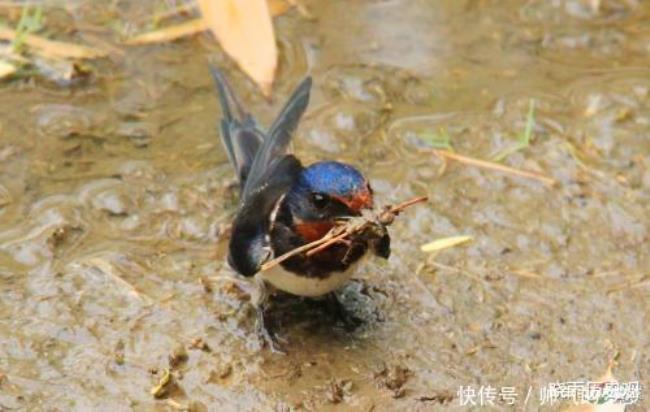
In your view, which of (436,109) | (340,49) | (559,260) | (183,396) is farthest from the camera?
(340,49)

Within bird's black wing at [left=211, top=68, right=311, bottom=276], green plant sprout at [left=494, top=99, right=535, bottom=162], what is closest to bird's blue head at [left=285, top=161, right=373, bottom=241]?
bird's black wing at [left=211, top=68, right=311, bottom=276]

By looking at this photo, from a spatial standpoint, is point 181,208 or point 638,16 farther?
point 638,16

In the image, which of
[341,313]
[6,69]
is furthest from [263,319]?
[6,69]

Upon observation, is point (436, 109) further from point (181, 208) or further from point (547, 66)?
point (181, 208)

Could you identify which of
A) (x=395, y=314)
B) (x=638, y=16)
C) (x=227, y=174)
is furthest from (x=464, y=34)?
(x=395, y=314)

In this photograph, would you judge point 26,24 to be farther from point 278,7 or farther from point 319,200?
point 319,200

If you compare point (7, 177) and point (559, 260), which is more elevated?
point (7, 177)

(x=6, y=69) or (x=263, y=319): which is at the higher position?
(x=6, y=69)
